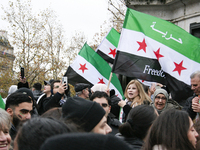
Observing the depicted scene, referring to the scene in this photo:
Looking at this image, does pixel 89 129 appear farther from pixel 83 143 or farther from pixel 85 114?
pixel 83 143

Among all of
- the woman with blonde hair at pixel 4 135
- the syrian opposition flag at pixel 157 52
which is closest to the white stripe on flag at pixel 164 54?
the syrian opposition flag at pixel 157 52

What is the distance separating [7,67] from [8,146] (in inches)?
980

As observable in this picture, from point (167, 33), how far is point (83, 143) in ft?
15.5

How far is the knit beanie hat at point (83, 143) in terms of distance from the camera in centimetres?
75

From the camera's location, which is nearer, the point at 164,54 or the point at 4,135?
the point at 4,135

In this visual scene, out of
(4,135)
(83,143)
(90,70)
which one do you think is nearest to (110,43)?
(90,70)

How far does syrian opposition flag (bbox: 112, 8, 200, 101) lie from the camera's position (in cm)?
486

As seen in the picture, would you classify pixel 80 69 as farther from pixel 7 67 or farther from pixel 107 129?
pixel 7 67

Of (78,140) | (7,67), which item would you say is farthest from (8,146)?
(7,67)

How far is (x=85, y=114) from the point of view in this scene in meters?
1.87

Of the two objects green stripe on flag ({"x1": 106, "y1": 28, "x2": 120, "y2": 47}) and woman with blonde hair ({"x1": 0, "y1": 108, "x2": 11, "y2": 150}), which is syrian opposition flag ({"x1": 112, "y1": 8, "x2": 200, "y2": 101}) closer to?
green stripe on flag ({"x1": 106, "y1": 28, "x2": 120, "y2": 47})

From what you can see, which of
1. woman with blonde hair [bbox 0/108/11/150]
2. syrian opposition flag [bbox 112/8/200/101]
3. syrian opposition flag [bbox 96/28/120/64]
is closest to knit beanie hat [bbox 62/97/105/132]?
woman with blonde hair [bbox 0/108/11/150]

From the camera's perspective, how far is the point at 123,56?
4914mm

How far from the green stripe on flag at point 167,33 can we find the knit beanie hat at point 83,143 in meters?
4.56
